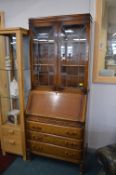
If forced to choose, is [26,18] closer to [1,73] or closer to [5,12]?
[5,12]

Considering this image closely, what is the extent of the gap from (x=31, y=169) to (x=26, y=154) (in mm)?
232

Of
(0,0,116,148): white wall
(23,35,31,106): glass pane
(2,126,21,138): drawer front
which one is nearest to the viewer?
(0,0,116,148): white wall

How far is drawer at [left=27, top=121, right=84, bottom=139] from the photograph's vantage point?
1967 mm

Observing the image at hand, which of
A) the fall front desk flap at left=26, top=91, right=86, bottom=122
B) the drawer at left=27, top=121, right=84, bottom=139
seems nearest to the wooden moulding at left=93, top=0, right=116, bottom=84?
the fall front desk flap at left=26, top=91, right=86, bottom=122

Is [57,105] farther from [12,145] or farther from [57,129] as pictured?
[12,145]

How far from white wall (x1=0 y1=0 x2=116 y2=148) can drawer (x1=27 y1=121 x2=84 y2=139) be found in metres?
0.51

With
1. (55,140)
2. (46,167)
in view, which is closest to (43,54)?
(55,140)

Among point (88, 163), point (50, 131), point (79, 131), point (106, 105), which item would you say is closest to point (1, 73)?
point (50, 131)

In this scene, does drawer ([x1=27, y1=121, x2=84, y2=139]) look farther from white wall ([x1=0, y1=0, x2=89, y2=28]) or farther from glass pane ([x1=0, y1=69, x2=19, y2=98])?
white wall ([x1=0, y1=0, x2=89, y2=28])

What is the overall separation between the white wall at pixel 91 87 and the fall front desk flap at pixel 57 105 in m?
0.40

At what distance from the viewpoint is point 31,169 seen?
2.18 metres

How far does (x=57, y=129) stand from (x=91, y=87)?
783mm

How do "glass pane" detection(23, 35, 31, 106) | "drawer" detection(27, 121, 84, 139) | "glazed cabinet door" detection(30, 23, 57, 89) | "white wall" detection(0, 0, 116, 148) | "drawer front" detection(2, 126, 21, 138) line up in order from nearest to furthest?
"drawer" detection(27, 121, 84, 139) < "glazed cabinet door" detection(30, 23, 57, 89) < "white wall" detection(0, 0, 116, 148) < "drawer front" detection(2, 126, 21, 138) < "glass pane" detection(23, 35, 31, 106)

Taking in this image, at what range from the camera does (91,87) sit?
2.33 meters
